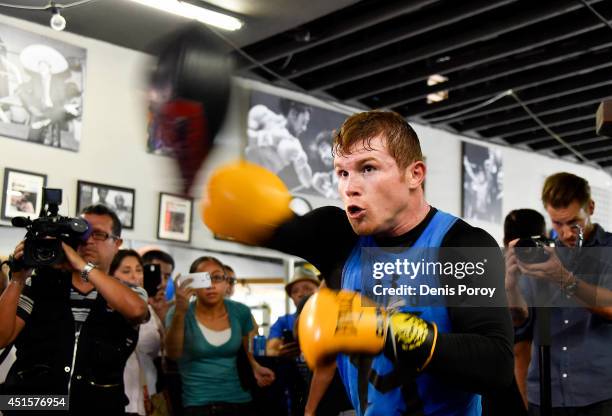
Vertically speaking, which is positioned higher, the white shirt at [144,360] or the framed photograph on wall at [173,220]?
the framed photograph on wall at [173,220]

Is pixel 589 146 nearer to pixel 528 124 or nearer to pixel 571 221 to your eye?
pixel 528 124

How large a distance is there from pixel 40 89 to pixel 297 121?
288cm

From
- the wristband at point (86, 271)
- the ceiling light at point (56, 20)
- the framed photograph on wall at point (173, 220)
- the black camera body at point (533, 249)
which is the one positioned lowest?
the wristband at point (86, 271)

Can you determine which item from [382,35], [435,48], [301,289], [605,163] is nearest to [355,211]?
[301,289]

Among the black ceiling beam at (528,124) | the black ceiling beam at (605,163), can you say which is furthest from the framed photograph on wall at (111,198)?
the black ceiling beam at (605,163)

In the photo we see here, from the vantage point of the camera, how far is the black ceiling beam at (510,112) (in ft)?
27.3

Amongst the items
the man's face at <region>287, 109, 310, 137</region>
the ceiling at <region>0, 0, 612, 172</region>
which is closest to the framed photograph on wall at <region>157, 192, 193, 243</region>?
the ceiling at <region>0, 0, 612, 172</region>

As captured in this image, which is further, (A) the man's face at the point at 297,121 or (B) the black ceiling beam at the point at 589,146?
(B) the black ceiling beam at the point at 589,146

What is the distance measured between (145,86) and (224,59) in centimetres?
20

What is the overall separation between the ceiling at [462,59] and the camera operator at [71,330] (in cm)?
378

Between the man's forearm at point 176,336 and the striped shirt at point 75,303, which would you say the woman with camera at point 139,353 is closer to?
the man's forearm at point 176,336

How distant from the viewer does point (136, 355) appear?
360 centimetres

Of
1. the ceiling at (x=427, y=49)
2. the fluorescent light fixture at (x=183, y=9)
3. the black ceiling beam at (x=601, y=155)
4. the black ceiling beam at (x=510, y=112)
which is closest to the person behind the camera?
the fluorescent light fixture at (x=183, y=9)

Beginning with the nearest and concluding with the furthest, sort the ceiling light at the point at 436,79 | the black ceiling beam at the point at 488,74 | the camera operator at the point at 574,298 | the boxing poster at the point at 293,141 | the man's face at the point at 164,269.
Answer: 1. the camera operator at the point at 574,298
2. the man's face at the point at 164,269
3. the black ceiling beam at the point at 488,74
4. the boxing poster at the point at 293,141
5. the ceiling light at the point at 436,79
